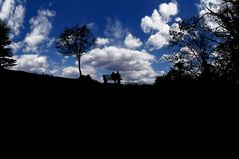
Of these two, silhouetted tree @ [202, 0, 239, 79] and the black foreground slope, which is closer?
the black foreground slope

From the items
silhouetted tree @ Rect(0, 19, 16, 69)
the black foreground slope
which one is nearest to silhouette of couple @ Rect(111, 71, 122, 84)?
the black foreground slope

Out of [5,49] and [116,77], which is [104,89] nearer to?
[116,77]

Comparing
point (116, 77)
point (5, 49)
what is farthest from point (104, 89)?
point (5, 49)

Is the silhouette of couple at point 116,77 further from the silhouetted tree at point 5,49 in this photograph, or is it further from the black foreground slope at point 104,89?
the silhouetted tree at point 5,49

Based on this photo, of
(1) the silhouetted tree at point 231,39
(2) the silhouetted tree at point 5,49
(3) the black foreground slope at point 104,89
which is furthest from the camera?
(2) the silhouetted tree at point 5,49

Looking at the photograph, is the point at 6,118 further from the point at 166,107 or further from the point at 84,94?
the point at 166,107

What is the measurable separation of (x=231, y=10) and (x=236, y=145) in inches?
Result: 564

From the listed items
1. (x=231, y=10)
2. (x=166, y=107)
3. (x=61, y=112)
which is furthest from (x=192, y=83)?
(x=231, y=10)

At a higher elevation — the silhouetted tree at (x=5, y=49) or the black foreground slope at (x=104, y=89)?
the silhouetted tree at (x=5, y=49)

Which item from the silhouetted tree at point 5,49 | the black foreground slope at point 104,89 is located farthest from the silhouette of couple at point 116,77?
the silhouetted tree at point 5,49

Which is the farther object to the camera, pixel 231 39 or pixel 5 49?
pixel 5 49

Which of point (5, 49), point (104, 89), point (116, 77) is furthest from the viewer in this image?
point (5, 49)

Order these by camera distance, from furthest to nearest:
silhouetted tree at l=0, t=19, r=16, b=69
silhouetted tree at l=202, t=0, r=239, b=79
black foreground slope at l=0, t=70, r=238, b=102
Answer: silhouetted tree at l=0, t=19, r=16, b=69 < silhouetted tree at l=202, t=0, r=239, b=79 < black foreground slope at l=0, t=70, r=238, b=102

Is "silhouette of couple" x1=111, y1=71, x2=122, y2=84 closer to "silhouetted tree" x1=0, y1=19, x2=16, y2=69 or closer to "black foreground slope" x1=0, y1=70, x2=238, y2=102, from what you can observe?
"black foreground slope" x1=0, y1=70, x2=238, y2=102
